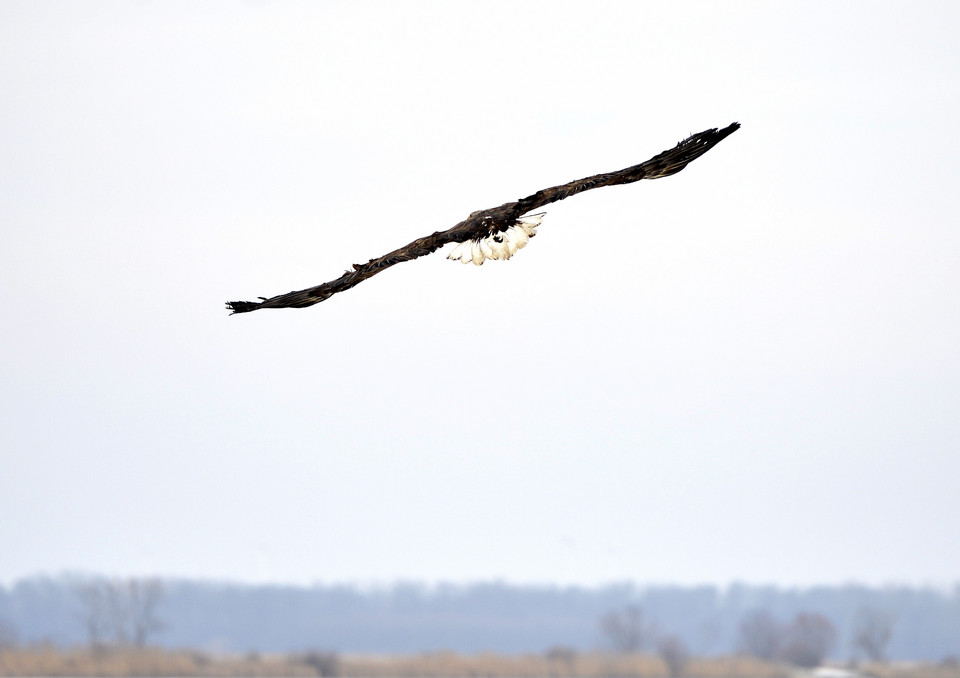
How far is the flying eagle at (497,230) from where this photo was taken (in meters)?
16.1

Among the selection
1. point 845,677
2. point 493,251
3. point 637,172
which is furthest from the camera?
point 845,677

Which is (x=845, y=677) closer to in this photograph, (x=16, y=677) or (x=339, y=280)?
(x=16, y=677)

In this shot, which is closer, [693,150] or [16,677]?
[693,150]

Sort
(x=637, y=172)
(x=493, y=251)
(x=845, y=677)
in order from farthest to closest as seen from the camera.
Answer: (x=845, y=677), (x=493, y=251), (x=637, y=172)

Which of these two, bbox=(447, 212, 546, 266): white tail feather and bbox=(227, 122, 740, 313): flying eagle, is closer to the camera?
bbox=(227, 122, 740, 313): flying eagle

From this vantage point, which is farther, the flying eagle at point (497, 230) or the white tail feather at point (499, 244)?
the white tail feather at point (499, 244)

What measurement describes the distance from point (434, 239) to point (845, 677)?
8260cm

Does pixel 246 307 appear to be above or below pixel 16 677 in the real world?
above

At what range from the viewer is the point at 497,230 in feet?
59.7

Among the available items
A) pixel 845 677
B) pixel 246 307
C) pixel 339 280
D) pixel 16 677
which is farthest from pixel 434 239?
pixel 16 677

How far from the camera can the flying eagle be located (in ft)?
53.0

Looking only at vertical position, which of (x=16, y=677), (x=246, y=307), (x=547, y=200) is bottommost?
(x=16, y=677)

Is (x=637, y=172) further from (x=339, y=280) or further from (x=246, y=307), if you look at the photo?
(x=246, y=307)

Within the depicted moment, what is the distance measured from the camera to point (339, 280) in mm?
16781
